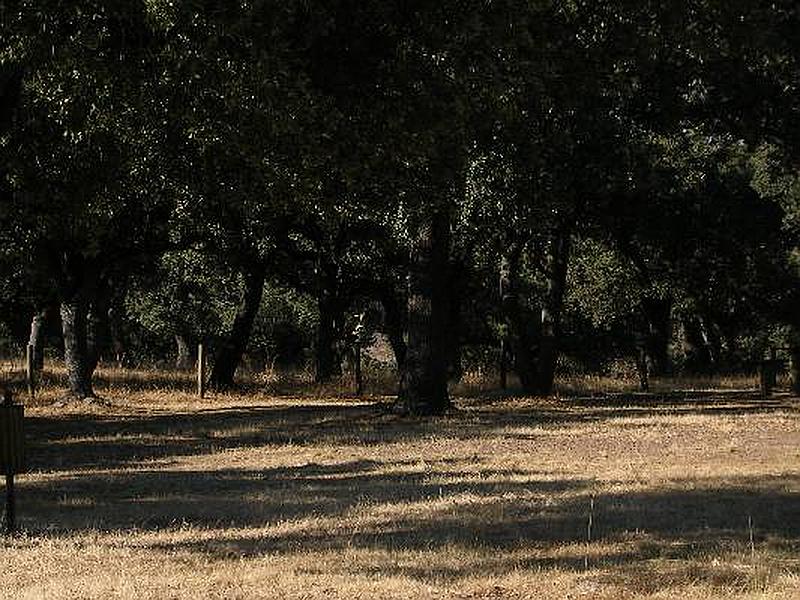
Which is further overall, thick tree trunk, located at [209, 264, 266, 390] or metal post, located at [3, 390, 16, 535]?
thick tree trunk, located at [209, 264, 266, 390]

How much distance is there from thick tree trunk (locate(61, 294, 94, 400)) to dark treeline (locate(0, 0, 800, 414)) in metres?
0.07

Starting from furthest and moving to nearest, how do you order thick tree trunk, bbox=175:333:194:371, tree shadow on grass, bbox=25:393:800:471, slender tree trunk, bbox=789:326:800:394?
1. thick tree trunk, bbox=175:333:194:371
2. slender tree trunk, bbox=789:326:800:394
3. tree shadow on grass, bbox=25:393:800:471

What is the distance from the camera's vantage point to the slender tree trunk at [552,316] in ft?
94.0

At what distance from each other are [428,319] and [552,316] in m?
7.74

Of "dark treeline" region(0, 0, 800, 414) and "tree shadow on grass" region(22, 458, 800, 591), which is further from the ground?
"dark treeline" region(0, 0, 800, 414)

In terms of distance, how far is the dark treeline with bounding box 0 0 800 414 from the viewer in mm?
11289

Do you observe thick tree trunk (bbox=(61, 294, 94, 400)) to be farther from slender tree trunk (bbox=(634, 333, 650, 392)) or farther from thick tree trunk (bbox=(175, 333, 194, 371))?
thick tree trunk (bbox=(175, 333, 194, 371))

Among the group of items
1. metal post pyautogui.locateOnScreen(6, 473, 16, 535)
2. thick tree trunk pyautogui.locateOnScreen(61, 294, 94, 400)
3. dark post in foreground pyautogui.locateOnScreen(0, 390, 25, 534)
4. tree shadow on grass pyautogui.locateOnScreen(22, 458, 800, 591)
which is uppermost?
thick tree trunk pyautogui.locateOnScreen(61, 294, 94, 400)

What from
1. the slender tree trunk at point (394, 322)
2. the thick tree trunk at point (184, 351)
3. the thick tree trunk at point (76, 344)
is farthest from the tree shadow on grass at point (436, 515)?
the thick tree trunk at point (184, 351)


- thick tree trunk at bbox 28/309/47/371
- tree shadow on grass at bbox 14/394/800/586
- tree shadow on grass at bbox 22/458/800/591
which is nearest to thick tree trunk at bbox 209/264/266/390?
thick tree trunk at bbox 28/309/47/371

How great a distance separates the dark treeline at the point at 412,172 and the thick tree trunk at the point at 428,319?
50 mm

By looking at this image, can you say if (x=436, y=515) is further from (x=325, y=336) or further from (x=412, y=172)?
(x=325, y=336)

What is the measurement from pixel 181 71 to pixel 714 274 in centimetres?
2847

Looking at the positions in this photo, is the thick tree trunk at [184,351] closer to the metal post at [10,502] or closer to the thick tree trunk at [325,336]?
the thick tree trunk at [325,336]
